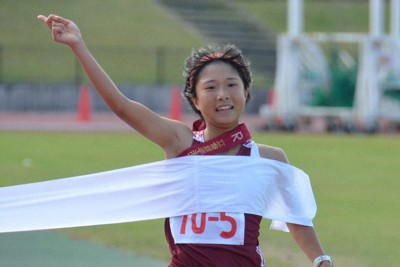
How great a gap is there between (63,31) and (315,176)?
12866 millimetres

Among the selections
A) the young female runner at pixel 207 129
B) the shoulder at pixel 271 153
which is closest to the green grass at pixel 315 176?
the shoulder at pixel 271 153

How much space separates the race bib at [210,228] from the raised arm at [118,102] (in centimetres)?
31

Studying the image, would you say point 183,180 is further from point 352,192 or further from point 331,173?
point 331,173

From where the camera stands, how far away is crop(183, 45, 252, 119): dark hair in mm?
5355

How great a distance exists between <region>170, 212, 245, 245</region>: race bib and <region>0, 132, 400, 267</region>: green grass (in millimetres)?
4834

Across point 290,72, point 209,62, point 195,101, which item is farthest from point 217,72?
point 290,72

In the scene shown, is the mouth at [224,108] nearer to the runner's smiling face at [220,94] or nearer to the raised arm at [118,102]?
the runner's smiling face at [220,94]

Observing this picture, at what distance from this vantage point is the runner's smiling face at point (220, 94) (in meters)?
5.20

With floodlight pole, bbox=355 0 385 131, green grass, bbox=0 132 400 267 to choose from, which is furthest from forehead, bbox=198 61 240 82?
floodlight pole, bbox=355 0 385 131

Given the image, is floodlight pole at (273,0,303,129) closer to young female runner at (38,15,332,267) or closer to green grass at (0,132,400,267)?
green grass at (0,132,400,267)

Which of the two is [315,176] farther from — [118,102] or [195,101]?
[118,102]

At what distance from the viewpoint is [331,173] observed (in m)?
18.2

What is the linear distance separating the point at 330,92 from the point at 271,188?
24842 millimetres

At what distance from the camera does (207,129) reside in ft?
17.5
